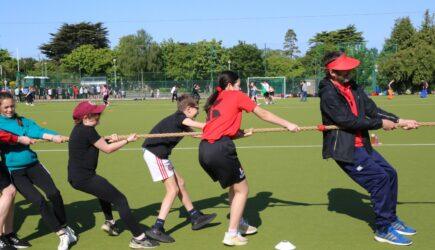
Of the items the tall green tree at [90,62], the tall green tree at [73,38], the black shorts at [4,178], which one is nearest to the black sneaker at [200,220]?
the black shorts at [4,178]

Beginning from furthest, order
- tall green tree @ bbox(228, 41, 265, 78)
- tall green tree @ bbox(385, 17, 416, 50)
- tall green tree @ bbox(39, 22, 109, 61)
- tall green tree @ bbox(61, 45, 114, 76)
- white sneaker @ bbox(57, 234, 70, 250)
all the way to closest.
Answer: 1. tall green tree @ bbox(39, 22, 109, 61)
2. tall green tree @ bbox(61, 45, 114, 76)
3. tall green tree @ bbox(228, 41, 265, 78)
4. tall green tree @ bbox(385, 17, 416, 50)
5. white sneaker @ bbox(57, 234, 70, 250)

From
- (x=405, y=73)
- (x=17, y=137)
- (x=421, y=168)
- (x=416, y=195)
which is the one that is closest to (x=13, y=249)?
(x=17, y=137)

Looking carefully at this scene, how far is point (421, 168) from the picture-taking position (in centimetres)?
929

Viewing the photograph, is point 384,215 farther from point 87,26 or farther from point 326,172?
point 87,26

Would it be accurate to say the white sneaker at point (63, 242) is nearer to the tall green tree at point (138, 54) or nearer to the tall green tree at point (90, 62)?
the tall green tree at point (138, 54)

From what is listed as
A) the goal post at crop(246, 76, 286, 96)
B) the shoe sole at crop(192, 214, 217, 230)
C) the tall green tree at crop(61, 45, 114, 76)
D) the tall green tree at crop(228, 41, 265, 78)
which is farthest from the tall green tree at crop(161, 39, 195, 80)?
the shoe sole at crop(192, 214, 217, 230)

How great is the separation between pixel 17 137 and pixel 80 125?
681mm

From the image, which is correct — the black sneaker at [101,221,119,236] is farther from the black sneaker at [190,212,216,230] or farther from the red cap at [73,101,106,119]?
the red cap at [73,101,106,119]

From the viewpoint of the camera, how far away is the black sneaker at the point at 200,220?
6.04 m

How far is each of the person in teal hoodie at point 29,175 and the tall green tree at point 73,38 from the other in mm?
101098

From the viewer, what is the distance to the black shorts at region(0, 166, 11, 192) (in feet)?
17.7

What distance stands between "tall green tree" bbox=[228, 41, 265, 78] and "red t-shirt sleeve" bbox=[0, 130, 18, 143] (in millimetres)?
72386

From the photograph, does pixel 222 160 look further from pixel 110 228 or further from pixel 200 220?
pixel 110 228

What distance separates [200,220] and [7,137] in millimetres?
2435
